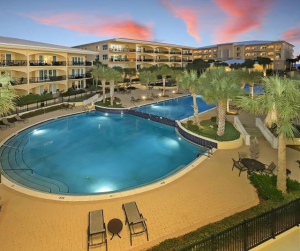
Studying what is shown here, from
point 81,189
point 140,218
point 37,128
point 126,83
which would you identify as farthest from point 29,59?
point 140,218

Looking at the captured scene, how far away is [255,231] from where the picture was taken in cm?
730

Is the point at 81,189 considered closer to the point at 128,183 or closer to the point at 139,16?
the point at 128,183

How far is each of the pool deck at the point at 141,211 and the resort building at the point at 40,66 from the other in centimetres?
2455

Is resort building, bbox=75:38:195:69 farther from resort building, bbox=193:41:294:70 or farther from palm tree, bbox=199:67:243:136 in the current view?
palm tree, bbox=199:67:243:136

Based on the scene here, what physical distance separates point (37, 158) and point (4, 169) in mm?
2761

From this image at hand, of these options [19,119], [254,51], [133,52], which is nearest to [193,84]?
[19,119]

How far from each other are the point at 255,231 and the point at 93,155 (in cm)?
1283

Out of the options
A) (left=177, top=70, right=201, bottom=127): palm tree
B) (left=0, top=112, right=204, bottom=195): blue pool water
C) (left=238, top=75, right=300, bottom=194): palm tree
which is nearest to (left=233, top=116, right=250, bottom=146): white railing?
(left=0, top=112, right=204, bottom=195): blue pool water

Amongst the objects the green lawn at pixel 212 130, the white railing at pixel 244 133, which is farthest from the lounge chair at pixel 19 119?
the white railing at pixel 244 133

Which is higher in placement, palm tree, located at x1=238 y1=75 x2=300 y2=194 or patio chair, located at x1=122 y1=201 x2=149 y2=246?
palm tree, located at x1=238 y1=75 x2=300 y2=194

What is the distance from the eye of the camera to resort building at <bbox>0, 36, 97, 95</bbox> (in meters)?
32.0

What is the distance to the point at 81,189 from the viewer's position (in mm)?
13016

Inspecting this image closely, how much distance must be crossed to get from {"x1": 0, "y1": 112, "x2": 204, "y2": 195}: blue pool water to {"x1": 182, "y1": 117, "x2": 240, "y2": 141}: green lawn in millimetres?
1373

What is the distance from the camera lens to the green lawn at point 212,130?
1805cm
